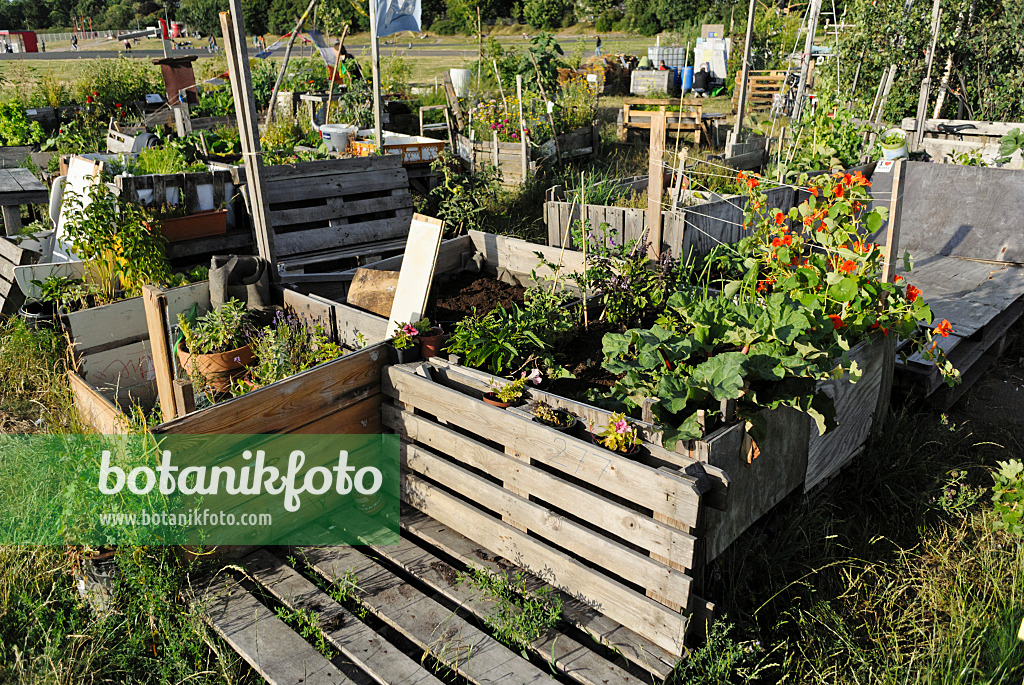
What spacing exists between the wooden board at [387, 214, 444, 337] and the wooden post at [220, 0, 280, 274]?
144 centimetres

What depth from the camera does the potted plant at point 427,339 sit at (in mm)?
4113

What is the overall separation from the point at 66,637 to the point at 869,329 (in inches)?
166

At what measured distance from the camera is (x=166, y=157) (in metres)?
6.18

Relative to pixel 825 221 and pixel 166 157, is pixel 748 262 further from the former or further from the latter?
pixel 166 157

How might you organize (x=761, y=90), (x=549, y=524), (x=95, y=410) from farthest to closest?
(x=761, y=90) < (x=95, y=410) < (x=549, y=524)

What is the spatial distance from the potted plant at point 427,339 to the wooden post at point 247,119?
1801mm

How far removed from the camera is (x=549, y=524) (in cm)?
334

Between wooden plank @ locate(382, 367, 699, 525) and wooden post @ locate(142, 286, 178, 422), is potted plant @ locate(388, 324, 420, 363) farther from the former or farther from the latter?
wooden post @ locate(142, 286, 178, 422)

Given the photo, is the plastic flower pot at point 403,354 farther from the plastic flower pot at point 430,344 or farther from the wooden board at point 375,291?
the wooden board at point 375,291

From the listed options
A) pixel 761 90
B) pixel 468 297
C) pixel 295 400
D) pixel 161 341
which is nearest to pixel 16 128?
pixel 468 297

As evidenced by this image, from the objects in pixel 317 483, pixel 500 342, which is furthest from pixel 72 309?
pixel 500 342

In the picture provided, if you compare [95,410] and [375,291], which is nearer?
[95,410]

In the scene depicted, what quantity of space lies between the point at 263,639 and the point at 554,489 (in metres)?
1.41

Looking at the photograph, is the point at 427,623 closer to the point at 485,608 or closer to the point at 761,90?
the point at 485,608
